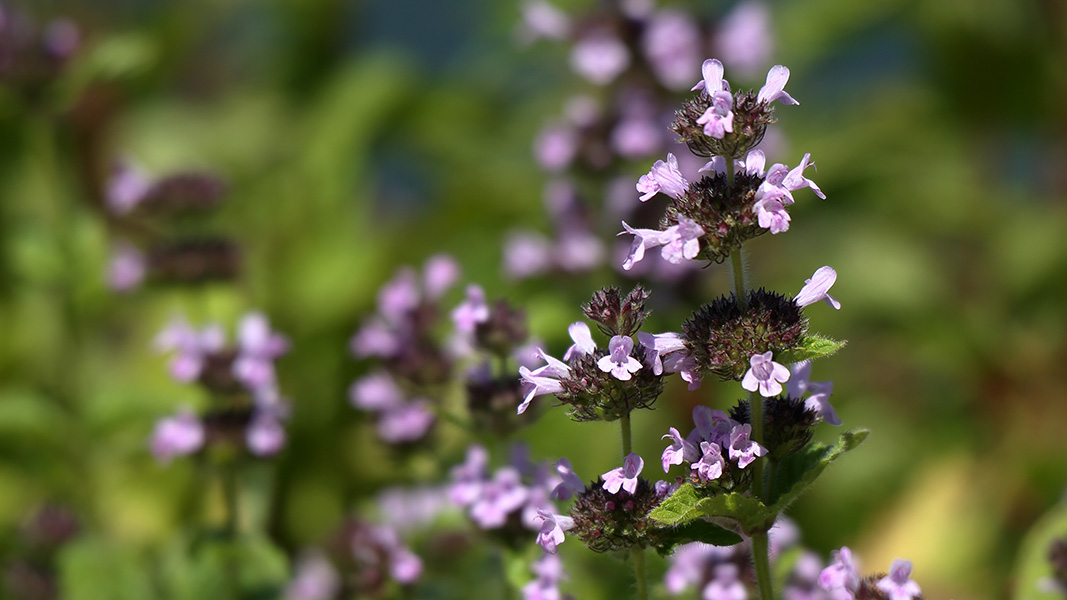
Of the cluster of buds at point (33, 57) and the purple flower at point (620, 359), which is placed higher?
the cluster of buds at point (33, 57)

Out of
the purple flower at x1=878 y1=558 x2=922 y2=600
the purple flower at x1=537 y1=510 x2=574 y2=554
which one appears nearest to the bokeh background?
the purple flower at x1=537 y1=510 x2=574 y2=554

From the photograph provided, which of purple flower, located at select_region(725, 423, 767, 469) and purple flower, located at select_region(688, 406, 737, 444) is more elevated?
purple flower, located at select_region(688, 406, 737, 444)

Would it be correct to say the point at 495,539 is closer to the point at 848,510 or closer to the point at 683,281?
the point at 683,281

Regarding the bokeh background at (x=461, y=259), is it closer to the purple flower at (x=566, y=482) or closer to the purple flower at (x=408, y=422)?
the purple flower at (x=408, y=422)

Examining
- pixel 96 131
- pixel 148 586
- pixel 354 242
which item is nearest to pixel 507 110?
pixel 354 242

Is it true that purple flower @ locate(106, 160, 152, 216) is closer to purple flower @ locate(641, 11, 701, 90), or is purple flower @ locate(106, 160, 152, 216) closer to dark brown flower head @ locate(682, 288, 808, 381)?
purple flower @ locate(641, 11, 701, 90)

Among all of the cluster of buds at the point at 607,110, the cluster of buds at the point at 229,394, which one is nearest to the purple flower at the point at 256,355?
the cluster of buds at the point at 229,394
